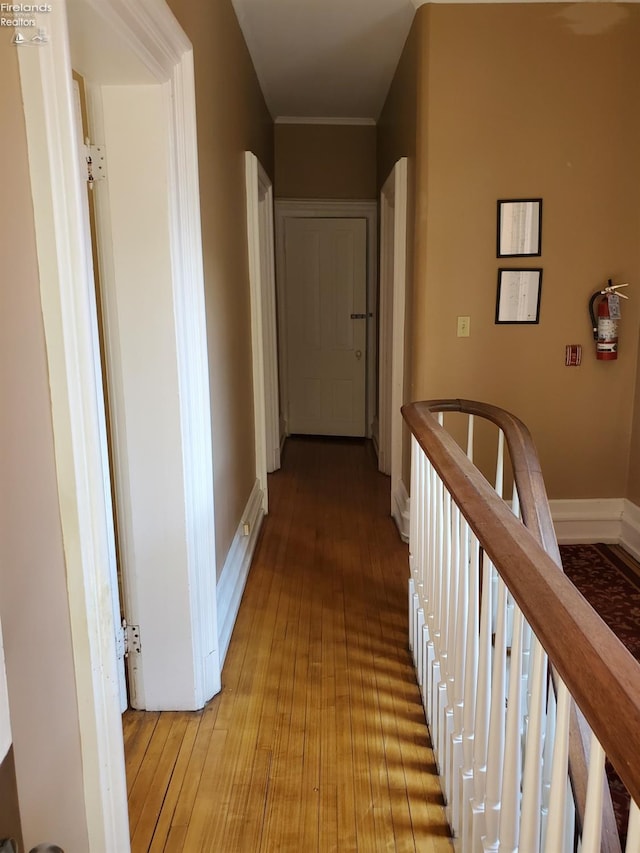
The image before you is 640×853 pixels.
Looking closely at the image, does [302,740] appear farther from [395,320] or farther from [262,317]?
[262,317]

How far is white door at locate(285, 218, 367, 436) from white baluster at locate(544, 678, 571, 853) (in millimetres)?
4936

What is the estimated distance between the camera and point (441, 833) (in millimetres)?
1715

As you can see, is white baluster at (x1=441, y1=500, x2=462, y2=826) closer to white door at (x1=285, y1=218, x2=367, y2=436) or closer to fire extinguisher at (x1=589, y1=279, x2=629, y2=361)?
fire extinguisher at (x1=589, y1=279, x2=629, y2=361)

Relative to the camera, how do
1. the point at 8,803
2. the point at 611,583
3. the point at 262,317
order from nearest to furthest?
the point at 8,803 < the point at 611,583 < the point at 262,317

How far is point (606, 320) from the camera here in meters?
3.30

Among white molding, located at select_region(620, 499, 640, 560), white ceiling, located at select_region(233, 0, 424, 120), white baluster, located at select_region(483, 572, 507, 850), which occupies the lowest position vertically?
white molding, located at select_region(620, 499, 640, 560)

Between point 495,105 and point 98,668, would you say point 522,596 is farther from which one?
point 495,105

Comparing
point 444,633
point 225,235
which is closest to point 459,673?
point 444,633

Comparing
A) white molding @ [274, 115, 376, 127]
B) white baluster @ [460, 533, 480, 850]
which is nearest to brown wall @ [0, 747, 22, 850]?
white baluster @ [460, 533, 480, 850]

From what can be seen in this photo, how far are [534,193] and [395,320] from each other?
0.99m

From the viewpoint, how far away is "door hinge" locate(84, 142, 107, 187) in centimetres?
183

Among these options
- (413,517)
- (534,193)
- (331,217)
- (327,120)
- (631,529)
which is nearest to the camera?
(413,517)

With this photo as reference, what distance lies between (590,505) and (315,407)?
9.30ft

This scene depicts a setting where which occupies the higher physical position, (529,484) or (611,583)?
(529,484)
